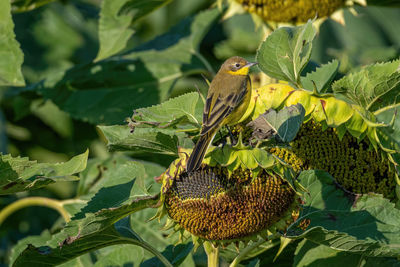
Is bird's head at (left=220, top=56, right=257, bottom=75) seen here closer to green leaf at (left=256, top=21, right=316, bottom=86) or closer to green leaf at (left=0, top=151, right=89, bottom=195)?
green leaf at (left=256, top=21, right=316, bottom=86)

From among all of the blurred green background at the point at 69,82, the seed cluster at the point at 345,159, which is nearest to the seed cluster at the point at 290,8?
the blurred green background at the point at 69,82

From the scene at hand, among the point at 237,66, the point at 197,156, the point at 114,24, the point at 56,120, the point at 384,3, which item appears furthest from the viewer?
the point at 56,120

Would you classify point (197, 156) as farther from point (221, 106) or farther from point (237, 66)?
point (237, 66)

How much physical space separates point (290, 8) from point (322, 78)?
1.79 feet

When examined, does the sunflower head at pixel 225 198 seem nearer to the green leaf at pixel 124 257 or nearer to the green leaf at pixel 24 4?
the green leaf at pixel 124 257

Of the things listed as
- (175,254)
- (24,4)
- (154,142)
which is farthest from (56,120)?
(154,142)

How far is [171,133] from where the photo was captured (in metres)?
1.65

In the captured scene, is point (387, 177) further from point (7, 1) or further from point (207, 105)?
point (7, 1)

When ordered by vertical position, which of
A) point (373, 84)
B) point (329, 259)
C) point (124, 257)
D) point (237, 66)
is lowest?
point (124, 257)

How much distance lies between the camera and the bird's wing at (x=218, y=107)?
156cm

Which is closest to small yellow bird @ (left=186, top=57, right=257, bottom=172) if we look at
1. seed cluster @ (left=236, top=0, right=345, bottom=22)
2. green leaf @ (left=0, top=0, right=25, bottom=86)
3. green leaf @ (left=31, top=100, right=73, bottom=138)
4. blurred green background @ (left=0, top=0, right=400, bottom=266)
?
seed cluster @ (left=236, top=0, right=345, bottom=22)

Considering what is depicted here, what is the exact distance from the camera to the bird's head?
6.73 ft

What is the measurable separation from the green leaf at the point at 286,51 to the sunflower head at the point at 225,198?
0.90ft

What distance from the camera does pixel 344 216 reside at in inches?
65.1
